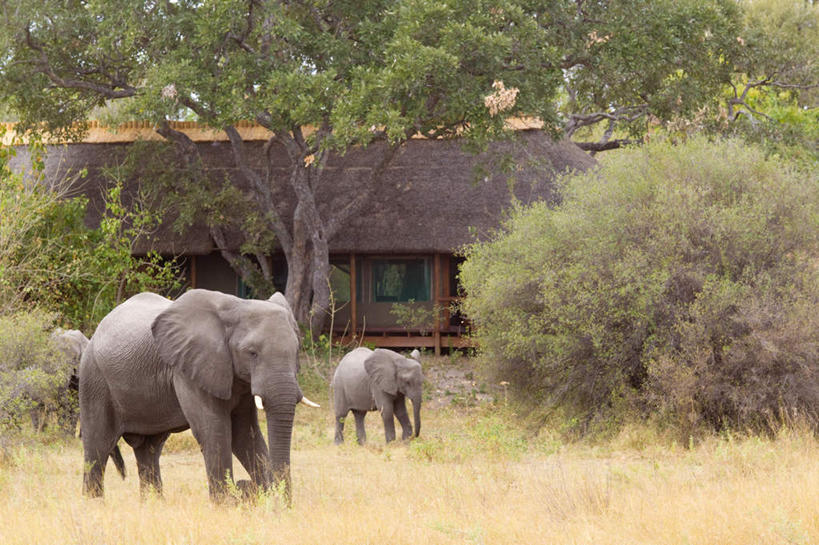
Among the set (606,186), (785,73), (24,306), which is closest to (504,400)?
(606,186)

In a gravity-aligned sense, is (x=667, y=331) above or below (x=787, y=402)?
above

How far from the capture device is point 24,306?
18672 mm

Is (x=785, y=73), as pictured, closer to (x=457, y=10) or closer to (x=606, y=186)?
(x=457, y=10)

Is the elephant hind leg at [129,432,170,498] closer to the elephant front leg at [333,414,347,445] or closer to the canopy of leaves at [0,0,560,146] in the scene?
the elephant front leg at [333,414,347,445]

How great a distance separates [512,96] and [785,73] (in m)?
10.8

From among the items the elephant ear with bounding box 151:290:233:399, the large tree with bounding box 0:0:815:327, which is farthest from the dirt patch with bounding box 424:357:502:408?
the elephant ear with bounding box 151:290:233:399

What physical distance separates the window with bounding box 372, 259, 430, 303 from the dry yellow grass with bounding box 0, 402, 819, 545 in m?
13.0


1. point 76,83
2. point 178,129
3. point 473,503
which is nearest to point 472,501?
point 473,503

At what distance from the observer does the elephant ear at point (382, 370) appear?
50.3 feet

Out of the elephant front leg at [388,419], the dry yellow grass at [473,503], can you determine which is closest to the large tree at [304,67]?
the elephant front leg at [388,419]

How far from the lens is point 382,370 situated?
605 inches

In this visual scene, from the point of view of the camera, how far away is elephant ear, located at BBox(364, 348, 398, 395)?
1532cm

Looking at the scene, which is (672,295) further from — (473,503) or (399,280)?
(399,280)

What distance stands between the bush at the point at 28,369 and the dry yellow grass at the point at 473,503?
0.55m
